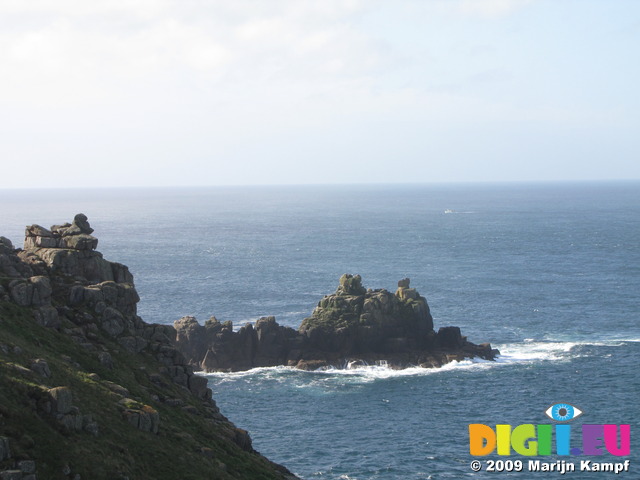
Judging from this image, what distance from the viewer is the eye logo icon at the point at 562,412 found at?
84.4m

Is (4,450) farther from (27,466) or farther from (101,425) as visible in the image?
(101,425)

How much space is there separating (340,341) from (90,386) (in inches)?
2614

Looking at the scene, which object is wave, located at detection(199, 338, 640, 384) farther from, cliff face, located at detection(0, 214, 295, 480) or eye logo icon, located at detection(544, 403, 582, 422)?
cliff face, located at detection(0, 214, 295, 480)

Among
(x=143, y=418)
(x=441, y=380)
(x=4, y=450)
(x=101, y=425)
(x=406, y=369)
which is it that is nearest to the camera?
(x=4, y=450)

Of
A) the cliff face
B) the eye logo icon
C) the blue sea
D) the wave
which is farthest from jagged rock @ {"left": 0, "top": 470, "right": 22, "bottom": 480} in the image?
the wave

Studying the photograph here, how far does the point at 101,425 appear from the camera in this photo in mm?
41719

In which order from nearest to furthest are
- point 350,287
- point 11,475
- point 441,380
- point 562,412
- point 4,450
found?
point 11,475
point 4,450
point 562,412
point 441,380
point 350,287

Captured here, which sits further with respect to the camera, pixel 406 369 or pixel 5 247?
pixel 406 369

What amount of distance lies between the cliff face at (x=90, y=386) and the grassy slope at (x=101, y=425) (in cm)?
7

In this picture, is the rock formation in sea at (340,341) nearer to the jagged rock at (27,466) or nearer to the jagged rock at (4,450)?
the jagged rock at (27,466)

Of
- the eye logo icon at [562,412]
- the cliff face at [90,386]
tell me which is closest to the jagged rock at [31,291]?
the cliff face at [90,386]

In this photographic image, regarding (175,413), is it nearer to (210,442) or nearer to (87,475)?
(210,442)

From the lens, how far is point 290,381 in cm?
10162

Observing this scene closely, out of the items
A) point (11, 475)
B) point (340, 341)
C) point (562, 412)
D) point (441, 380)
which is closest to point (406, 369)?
point (441, 380)
